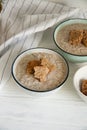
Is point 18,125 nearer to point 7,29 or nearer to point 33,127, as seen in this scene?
point 33,127

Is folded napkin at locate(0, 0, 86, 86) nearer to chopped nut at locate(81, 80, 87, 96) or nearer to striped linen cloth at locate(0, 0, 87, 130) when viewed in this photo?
striped linen cloth at locate(0, 0, 87, 130)

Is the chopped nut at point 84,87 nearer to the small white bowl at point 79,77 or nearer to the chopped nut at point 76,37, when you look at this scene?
the small white bowl at point 79,77

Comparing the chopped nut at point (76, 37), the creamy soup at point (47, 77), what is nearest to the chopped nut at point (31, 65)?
the creamy soup at point (47, 77)

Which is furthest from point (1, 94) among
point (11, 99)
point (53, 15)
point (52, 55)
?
point (53, 15)

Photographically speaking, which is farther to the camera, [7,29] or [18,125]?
[7,29]

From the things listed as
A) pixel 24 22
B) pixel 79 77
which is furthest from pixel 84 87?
pixel 24 22

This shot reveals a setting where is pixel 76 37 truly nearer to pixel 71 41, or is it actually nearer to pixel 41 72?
pixel 71 41
